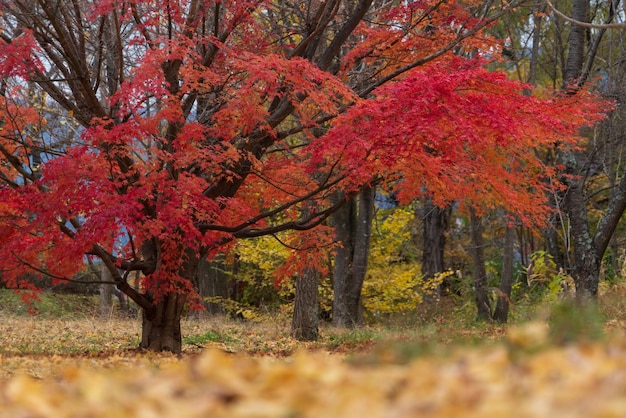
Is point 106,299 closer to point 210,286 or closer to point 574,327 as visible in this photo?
point 210,286

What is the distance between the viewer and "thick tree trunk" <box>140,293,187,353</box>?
8922 mm

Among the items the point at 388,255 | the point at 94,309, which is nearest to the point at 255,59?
the point at 388,255

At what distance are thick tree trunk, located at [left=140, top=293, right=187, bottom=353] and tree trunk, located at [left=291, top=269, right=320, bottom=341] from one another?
3.70 meters

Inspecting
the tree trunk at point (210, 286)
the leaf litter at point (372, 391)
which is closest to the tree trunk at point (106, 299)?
the tree trunk at point (210, 286)

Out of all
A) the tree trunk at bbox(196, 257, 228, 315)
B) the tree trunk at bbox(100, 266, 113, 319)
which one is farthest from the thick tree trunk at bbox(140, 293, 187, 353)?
the tree trunk at bbox(196, 257, 228, 315)

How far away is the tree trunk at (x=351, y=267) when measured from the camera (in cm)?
1486

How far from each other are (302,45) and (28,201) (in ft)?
12.3

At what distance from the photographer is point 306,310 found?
1261cm

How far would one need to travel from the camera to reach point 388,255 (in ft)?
63.0

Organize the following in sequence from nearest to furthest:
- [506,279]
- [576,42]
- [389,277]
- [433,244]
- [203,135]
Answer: [203,135], [576,42], [506,279], [389,277], [433,244]

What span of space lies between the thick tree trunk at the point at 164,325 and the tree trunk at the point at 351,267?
629 cm

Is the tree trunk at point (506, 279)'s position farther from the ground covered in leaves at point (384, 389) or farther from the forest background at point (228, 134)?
the ground covered in leaves at point (384, 389)

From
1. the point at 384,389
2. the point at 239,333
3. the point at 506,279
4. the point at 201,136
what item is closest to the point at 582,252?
the point at 506,279

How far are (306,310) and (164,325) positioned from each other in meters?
4.08
